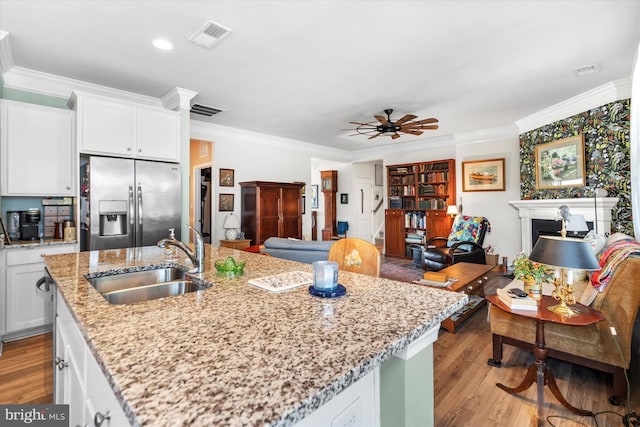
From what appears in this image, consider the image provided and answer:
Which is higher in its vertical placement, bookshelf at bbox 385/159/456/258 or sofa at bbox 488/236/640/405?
bookshelf at bbox 385/159/456/258

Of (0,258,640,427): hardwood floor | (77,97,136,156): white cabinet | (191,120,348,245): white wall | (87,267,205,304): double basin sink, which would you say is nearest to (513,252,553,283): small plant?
(0,258,640,427): hardwood floor

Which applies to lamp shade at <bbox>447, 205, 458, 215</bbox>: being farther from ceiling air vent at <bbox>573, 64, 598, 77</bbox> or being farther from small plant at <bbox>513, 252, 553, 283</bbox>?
small plant at <bbox>513, 252, 553, 283</bbox>

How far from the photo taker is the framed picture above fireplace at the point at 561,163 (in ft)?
13.9

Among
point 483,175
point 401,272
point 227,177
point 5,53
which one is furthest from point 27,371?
point 483,175

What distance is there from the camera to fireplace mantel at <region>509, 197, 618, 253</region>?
3.84 meters

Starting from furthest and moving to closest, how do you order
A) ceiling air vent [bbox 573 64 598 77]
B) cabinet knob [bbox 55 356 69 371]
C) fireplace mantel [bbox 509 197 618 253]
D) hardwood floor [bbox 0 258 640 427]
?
fireplace mantel [bbox 509 197 618 253] < ceiling air vent [bbox 573 64 598 77] < hardwood floor [bbox 0 258 640 427] < cabinet knob [bbox 55 356 69 371]

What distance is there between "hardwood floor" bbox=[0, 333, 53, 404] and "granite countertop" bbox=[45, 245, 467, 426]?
4.52 ft

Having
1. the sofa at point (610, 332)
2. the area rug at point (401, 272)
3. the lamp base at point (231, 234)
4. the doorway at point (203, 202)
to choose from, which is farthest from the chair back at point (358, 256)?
the doorway at point (203, 202)

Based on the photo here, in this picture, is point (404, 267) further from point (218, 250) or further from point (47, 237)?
point (47, 237)

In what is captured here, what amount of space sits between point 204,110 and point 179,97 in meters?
0.79

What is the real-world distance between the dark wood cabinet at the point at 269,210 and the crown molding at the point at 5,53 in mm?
3129

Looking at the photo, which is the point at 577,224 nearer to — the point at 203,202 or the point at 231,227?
the point at 231,227

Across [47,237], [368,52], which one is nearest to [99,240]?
[47,237]

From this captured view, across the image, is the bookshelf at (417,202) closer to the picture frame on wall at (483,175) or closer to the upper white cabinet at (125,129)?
the picture frame on wall at (483,175)
